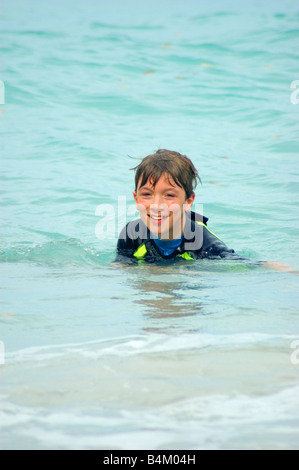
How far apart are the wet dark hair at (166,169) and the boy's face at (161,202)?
0.10 feet

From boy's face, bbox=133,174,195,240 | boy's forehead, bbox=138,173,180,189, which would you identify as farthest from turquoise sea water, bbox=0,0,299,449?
boy's forehead, bbox=138,173,180,189

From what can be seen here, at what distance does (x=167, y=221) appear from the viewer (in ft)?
16.0

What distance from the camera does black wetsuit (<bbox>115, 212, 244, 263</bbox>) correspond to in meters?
5.14

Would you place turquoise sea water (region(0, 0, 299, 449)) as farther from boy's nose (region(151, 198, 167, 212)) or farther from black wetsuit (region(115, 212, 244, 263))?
boy's nose (region(151, 198, 167, 212))

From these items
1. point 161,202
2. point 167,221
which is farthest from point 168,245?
point 161,202

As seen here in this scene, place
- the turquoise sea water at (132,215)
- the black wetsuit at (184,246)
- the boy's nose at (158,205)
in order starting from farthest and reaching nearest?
the black wetsuit at (184,246)
the boy's nose at (158,205)
the turquoise sea water at (132,215)

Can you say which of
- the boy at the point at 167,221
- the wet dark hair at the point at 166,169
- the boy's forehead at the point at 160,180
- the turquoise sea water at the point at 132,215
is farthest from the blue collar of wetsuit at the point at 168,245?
the boy's forehead at the point at 160,180

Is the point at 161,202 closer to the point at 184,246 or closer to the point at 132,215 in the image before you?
the point at 184,246

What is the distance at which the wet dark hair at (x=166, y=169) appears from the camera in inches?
186

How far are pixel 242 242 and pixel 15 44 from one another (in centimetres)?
970

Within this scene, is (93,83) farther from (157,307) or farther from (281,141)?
(157,307)

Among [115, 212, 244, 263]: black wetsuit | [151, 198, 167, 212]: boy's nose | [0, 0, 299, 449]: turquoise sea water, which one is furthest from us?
[115, 212, 244, 263]: black wetsuit

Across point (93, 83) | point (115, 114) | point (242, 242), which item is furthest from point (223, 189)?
point (93, 83)

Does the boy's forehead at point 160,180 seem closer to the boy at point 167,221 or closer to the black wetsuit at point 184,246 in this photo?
the boy at point 167,221
